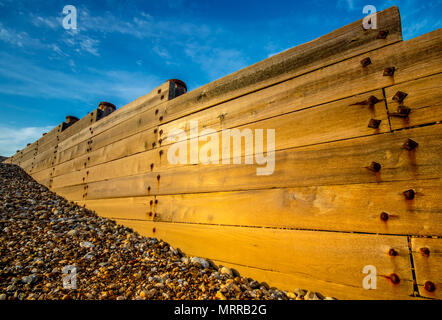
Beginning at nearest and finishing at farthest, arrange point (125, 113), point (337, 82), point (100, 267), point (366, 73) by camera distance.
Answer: point (366, 73) → point (337, 82) → point (100, 267) → point (125, 113)

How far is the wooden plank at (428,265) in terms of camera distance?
1.31m

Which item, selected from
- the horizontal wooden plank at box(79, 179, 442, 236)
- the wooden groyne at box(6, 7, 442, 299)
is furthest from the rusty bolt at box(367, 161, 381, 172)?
the horizontal wooden plank at box(79, 179, 442, 236)

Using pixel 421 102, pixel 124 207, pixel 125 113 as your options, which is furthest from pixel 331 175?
pixel 125 113

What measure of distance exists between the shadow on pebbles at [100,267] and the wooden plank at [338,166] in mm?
841

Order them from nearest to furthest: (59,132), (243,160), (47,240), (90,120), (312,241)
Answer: (312,241) < (243,160) < (47,240) < (90,120) < (59,132)

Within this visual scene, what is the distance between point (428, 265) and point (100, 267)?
288 centimetres

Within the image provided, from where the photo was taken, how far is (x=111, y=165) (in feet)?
14.1

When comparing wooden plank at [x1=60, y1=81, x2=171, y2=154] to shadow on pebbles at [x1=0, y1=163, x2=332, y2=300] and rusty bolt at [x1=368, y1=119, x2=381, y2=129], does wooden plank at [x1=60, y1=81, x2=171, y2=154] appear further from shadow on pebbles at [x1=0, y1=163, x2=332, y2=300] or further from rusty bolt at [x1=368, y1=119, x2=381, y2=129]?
rusty bolt at [x1=368, y1=119, x2=381, y2=129]

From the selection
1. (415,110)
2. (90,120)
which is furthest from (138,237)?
(90,120)

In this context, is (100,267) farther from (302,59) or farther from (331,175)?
(302,59)

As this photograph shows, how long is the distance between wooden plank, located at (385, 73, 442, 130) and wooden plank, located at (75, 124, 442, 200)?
61 mm

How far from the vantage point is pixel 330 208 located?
1709 millimetres

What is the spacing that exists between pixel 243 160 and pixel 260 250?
0.86m

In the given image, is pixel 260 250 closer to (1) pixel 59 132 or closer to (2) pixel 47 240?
(2) pixel 47 240
